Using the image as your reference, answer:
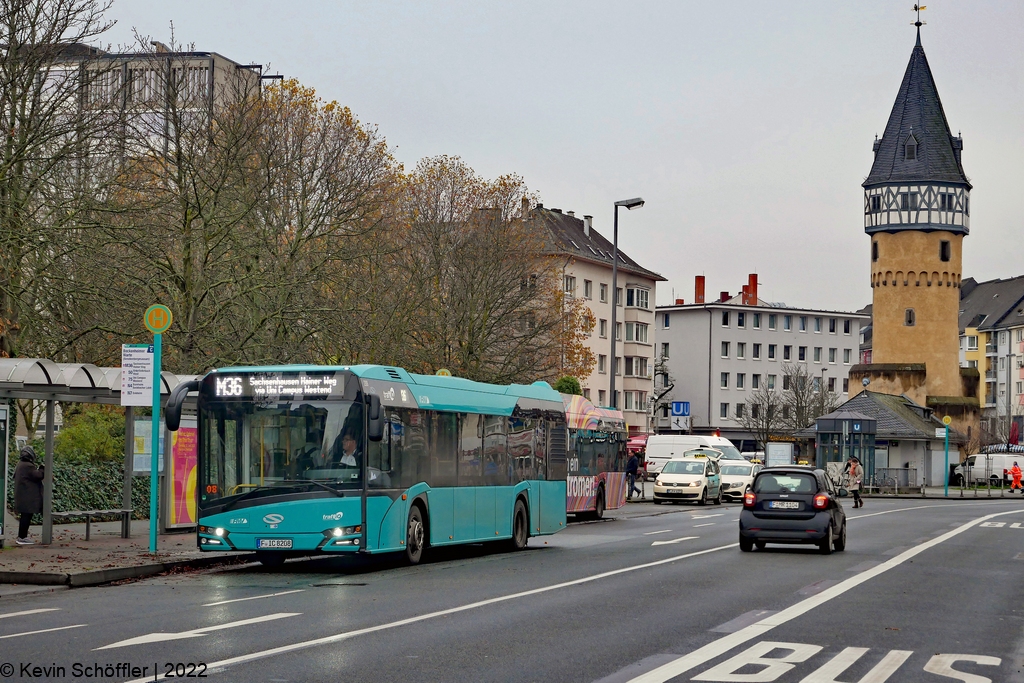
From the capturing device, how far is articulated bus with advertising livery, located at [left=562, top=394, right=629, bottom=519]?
34.8 meters

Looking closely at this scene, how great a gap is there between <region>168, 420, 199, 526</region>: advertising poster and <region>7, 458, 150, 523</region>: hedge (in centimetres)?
189

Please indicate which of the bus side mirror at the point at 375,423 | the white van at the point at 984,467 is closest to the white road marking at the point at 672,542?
the bus side mirror at the point at 375,423

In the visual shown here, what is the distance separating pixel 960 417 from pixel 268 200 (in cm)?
7426

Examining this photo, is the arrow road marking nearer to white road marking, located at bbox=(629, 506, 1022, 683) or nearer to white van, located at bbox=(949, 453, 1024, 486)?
white road marking, located at bbox=(629, 506, 1022, 683)

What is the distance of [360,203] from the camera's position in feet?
119

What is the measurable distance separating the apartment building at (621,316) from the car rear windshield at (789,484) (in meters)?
73.9

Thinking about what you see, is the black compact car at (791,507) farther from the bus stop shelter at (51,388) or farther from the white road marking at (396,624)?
the bus stop shelter at (51,388)

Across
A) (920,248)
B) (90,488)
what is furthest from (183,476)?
(920,248)

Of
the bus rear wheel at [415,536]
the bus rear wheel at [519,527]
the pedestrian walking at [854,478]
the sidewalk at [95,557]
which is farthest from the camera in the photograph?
the pedestrian walking at [854,478]

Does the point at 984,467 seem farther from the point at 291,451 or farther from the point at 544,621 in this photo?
the point at 544,621

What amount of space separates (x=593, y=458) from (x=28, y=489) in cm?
1775

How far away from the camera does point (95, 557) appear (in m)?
19.2

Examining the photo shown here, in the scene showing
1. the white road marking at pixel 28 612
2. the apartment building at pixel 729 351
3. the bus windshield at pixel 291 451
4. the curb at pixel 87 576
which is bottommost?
the curb at pixel 87 576

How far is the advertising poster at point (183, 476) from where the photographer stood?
80.7 feet
